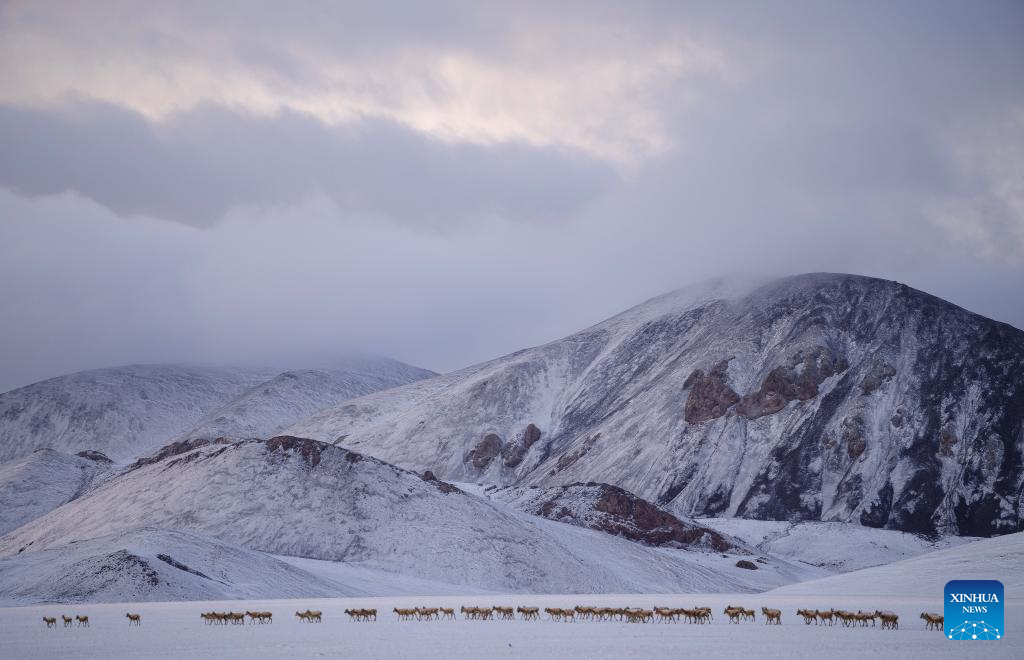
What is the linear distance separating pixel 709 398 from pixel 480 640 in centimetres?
14467

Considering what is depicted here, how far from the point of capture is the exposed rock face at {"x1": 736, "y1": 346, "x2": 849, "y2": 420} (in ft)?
566

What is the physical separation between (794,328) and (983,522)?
6029cm

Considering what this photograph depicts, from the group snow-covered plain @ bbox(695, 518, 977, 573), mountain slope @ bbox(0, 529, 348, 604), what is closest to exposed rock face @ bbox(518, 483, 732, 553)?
snow-covered plain @ bbox(695, 518, 977, 573)

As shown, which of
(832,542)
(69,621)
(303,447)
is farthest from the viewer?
(832,542)

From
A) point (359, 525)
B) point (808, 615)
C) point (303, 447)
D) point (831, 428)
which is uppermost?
point (831, 428)

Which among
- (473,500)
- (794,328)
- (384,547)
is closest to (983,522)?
(794,328)

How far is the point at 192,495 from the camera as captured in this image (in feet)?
324

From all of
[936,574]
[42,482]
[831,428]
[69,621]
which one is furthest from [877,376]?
[42,482]

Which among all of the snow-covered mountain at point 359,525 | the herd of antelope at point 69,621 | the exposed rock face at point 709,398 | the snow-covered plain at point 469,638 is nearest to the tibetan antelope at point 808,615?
the snow-covered plain at point 469,638

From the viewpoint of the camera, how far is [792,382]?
174 metres

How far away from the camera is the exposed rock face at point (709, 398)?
571 ft

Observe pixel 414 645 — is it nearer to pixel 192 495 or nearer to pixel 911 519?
pixel 192 495

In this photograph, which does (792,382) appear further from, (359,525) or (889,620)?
(889,620)

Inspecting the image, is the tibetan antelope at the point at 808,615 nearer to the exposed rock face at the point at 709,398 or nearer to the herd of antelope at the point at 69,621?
the herd of antelope at the point at 69,621
